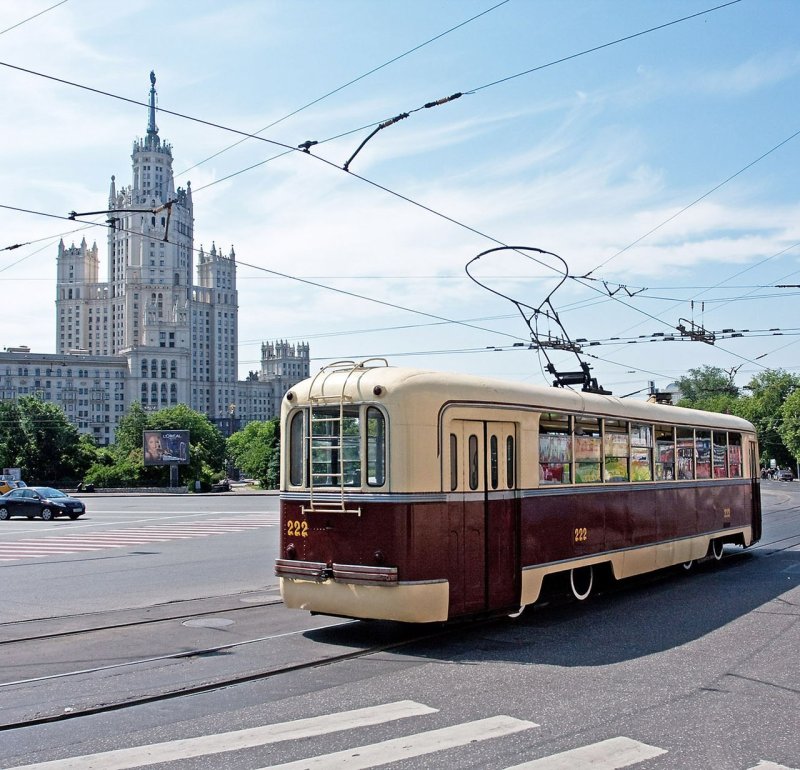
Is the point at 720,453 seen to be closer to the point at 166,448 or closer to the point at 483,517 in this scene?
the point at 483,517

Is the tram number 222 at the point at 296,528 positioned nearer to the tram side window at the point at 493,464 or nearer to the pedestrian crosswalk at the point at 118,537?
the tram side window at the point at 493,464

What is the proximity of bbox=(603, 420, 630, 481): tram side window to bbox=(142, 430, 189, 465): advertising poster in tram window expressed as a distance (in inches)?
2487

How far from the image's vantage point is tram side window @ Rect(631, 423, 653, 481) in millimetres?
13266

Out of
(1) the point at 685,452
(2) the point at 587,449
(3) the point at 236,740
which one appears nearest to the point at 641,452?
(2) the point at 587,449

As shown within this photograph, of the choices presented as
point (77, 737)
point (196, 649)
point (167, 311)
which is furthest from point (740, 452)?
point (167, 311)

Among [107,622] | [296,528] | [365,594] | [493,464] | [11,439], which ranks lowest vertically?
[107,622]

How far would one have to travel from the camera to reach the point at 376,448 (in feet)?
31.0

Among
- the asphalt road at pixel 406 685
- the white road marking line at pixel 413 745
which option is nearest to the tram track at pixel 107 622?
the asphalt road at pixel 406 685

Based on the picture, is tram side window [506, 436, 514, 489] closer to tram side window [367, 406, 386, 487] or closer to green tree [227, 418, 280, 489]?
tram side window [367, 406, 386, 487]

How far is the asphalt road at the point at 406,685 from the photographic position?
5.82 meters

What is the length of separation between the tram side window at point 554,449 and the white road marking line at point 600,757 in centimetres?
507

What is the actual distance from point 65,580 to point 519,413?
943 centimetres

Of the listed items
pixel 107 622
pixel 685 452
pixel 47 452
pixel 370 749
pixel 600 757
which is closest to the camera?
pixel 600 757

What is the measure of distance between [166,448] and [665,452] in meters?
63.2
